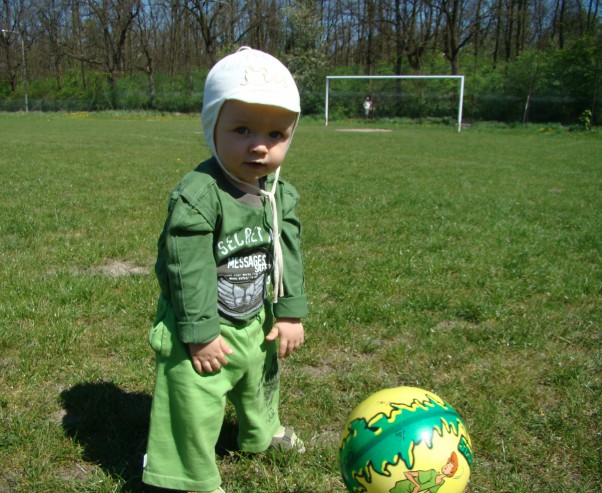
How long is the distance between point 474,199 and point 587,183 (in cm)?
373

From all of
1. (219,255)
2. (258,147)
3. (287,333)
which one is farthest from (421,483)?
(258,147)

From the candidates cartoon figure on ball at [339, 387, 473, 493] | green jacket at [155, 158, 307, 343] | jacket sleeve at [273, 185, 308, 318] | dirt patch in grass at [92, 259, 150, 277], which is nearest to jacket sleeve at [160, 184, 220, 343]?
green jacket at [155, 158, 307, 343]

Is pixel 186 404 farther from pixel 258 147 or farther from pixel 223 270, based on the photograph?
pixel 258 147

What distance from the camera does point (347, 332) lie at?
398 centimetres

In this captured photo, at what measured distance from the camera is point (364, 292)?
186 inches

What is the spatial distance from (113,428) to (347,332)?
5.60ft

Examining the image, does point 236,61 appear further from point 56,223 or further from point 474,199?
point 474,199

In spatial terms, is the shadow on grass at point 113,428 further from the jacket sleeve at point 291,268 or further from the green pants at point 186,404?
the jacket sleeve at point 291,268

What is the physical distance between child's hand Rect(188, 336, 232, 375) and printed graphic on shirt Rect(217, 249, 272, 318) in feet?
0.48

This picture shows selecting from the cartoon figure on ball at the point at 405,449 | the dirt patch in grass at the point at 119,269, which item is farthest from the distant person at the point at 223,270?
the dirt patch in grass at the point at 119,269

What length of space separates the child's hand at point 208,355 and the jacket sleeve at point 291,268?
0.36m

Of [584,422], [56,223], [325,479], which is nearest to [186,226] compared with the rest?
[325,479]

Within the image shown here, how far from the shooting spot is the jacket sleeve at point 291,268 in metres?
2.39

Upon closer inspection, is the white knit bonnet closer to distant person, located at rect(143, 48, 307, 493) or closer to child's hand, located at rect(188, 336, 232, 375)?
distant person, located at rect(143, 48, 307, 493)
